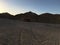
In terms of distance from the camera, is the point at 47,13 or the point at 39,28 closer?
the point at 39,28

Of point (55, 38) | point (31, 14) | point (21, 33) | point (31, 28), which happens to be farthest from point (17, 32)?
point (31, 14)

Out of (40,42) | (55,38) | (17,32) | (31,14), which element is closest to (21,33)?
(17,32)

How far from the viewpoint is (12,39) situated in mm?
2113

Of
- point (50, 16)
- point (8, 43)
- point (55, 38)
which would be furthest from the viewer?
point (50, 16)

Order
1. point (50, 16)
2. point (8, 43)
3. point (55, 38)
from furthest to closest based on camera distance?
point (50, 16) < point (55, 38) < point (8, 43)

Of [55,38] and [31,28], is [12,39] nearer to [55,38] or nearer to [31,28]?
[31,28]

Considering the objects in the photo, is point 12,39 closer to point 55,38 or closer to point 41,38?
point 41,38

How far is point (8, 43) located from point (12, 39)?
56 millimetres

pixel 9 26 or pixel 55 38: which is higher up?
pixel 9 26

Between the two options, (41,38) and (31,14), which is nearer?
(41,38)

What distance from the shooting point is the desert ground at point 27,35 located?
211 centimetres

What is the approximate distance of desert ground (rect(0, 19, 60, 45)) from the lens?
2105 mm

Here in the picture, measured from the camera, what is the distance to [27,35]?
7.10 ft

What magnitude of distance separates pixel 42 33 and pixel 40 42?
10 centimetres
